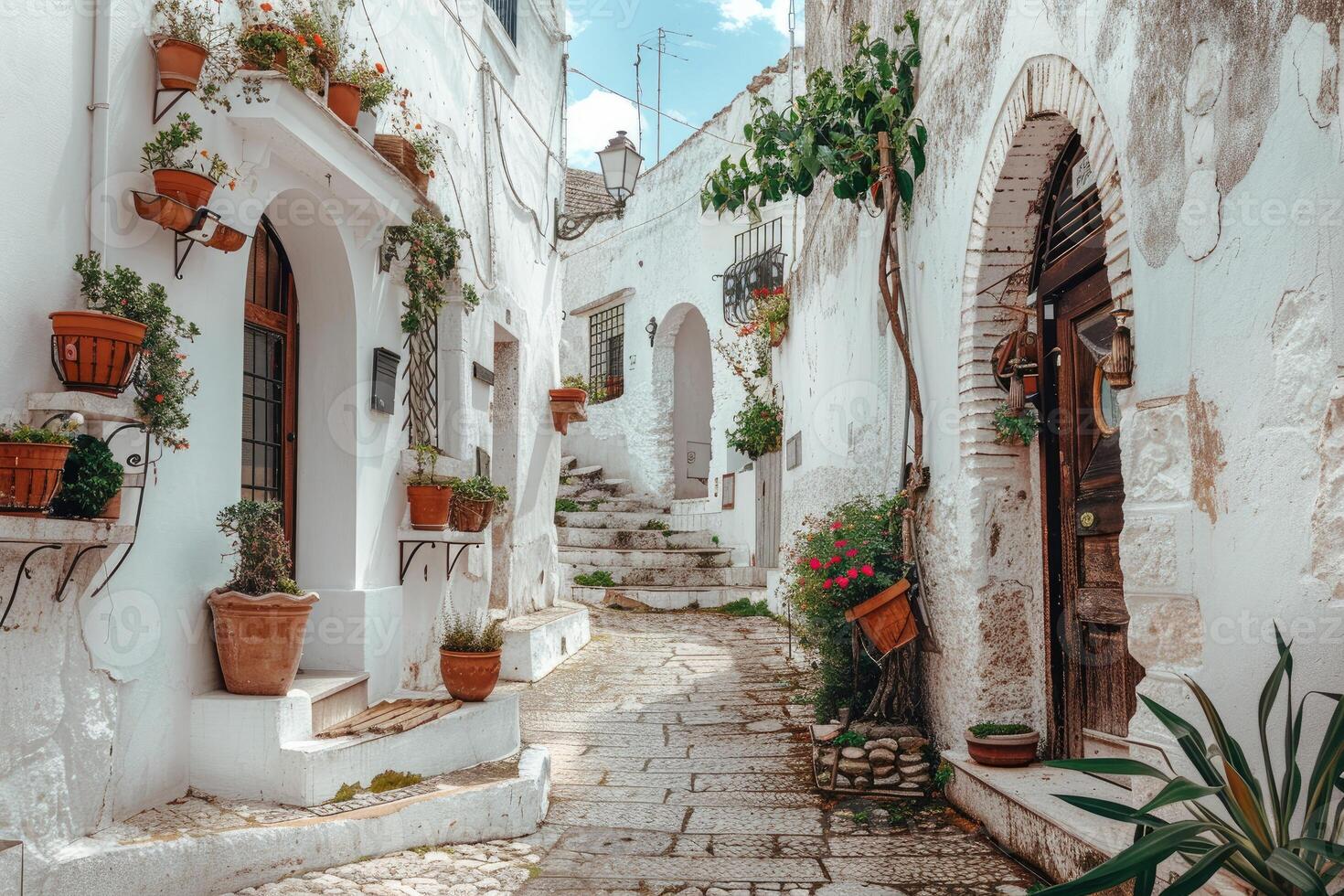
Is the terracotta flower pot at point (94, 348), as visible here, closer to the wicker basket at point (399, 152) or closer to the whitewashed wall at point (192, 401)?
the whitewashed wall at point (192, 401)

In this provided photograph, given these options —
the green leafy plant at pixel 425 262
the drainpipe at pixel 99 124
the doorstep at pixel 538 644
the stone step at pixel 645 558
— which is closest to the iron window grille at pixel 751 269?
the stone step at pixel 645 558

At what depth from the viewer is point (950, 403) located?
5004 millimetres

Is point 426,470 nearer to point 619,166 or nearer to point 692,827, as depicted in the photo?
point 692,827

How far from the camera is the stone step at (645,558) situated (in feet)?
39.3

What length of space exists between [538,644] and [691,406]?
29.9 feet

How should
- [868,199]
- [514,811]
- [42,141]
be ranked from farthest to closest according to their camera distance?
[868,199]
[514,811]
[42,141]

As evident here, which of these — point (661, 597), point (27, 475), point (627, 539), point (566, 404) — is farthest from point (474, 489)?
point (627, 539)

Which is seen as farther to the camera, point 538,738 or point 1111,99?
point 538,738

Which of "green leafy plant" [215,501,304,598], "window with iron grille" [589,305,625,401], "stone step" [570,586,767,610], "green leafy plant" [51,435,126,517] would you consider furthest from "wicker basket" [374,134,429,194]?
"window with iron grille" [589,305,625,401]

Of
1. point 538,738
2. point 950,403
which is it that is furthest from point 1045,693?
point 538,738

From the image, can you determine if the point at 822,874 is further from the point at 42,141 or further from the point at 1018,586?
the point at 42,141

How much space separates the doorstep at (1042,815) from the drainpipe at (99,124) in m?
3.69

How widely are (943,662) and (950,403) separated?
52.0 inches

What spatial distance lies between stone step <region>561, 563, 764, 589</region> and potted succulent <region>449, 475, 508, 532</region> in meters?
5.80
